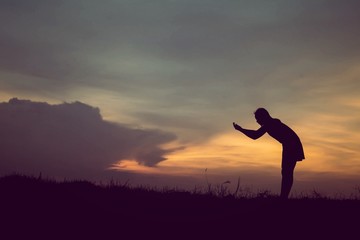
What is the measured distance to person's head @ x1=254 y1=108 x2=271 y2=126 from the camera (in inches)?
432

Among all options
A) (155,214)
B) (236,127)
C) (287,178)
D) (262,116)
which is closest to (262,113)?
(262,116)

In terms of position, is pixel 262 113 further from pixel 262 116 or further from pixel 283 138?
pixel 283 138

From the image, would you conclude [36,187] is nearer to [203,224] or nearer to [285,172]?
[203,224]

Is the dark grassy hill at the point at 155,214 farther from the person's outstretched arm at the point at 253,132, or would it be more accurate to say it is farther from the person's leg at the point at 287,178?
the person's outstretched arm at the point at 253,132

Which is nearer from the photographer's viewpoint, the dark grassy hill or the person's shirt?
the dark grassy hill

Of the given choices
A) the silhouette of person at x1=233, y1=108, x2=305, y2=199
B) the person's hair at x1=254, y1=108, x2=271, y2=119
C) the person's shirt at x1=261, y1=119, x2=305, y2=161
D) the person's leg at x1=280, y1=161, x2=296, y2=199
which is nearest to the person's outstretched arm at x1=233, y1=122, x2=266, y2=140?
the silhouette of person at x1=233, y1=108, x2=305, y2=199

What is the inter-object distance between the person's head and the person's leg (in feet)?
4.28

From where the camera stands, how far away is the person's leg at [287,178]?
10.9 meters

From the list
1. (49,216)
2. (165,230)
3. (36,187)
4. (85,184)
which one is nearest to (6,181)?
(36,187)

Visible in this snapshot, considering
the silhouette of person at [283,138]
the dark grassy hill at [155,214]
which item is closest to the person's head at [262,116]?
the silhouette of person at [283,138]

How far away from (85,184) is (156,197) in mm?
2597

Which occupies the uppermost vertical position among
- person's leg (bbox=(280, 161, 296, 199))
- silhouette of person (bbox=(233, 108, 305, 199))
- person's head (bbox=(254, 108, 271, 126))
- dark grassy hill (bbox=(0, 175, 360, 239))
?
person's head (bbox=(254, 108, 271, 126))

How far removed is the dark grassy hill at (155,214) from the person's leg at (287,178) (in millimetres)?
266

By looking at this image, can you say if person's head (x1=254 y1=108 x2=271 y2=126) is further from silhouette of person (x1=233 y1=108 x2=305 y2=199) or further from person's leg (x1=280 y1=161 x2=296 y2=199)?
person's leg (x1=280 y1=161 x2=296 y2=199)
